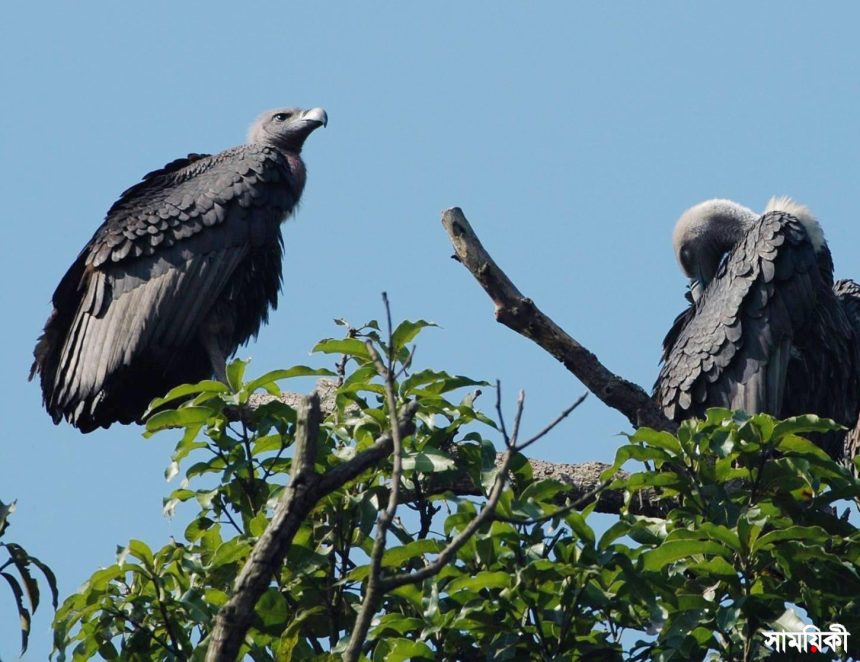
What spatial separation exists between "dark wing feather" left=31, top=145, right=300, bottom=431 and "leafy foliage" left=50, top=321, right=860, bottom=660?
3088 mm

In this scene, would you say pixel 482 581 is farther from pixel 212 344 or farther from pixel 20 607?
pixel 212 344

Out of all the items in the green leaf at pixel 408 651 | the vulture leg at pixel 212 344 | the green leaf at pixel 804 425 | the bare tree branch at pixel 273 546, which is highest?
the vulture leg at pixel 212 344

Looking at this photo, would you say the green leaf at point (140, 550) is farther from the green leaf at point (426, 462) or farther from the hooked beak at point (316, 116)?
the hooked beak at point (316, 116)

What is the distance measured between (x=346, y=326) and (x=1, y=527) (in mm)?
1946

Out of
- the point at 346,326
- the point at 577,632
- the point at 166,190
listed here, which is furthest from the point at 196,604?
the point at 166,190

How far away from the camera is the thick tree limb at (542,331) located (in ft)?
22.7

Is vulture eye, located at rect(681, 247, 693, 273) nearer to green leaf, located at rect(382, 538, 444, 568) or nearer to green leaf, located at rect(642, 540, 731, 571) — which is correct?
green leaf, located at rect(642, 540, 731, 571)

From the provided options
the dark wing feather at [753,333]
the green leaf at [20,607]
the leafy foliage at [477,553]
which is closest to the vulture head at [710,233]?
the dark wing feather at [753,333]

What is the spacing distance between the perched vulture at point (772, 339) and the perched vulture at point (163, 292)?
2496 mm

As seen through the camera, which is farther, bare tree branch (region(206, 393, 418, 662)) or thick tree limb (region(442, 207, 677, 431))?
thick tree limb (region(442, 207, 677, 431))

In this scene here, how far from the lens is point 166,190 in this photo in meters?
9.80

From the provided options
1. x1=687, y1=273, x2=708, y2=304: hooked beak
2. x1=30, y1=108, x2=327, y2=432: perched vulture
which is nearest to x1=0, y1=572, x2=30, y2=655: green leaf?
x1=30, y1=108, x2=327, y2=432: perched vulture

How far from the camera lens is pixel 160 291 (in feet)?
30.0

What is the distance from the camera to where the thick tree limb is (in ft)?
22.7
